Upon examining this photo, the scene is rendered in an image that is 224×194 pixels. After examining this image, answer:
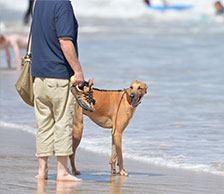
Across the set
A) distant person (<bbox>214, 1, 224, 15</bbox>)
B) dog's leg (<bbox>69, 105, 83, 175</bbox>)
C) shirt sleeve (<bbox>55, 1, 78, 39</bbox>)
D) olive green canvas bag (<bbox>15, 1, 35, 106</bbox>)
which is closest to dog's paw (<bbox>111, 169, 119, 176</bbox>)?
dog's leg (<bbox>69, 105, 83, 175</bbox>)

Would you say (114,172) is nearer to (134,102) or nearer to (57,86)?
(134,102)

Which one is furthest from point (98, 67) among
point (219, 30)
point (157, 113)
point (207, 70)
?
point (219, 30)

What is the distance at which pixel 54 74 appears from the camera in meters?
4.53

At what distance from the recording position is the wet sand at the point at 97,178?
4.57 meters

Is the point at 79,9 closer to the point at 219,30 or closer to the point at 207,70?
the point at 219,30

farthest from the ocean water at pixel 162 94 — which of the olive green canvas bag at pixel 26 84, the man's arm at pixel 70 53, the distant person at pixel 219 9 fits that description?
the distant person at pixel 219 9

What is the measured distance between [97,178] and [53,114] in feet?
2.53

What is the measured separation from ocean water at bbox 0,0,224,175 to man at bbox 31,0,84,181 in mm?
1791

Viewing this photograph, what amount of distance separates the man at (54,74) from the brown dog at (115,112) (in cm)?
→ 57

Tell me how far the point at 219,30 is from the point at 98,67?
15.5m

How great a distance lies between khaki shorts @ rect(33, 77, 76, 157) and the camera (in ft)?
15.0

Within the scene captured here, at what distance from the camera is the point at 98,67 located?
15.2 metres

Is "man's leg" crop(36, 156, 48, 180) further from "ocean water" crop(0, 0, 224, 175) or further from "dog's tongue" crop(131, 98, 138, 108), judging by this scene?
"ocean water" crop(0, 0, 224, 175)

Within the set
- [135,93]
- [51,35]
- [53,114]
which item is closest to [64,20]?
[51,35]
